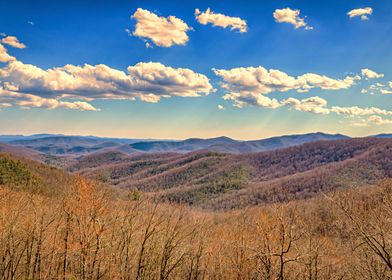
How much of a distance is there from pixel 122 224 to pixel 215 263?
1338 centimetres

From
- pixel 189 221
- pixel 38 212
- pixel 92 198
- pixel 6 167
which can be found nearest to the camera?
pixel 92 198

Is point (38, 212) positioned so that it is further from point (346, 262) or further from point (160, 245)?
point (346, 262)

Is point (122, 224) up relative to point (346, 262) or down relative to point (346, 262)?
up

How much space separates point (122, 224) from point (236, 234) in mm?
15797

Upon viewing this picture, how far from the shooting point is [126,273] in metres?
30.5

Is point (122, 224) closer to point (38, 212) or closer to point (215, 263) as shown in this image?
point (38, 212)

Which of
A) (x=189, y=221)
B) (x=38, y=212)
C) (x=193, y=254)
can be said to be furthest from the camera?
(x=189, y=221)

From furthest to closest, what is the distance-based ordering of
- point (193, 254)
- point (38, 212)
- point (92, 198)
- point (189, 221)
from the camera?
point (189, 221) → point (193, 254) → point (38, 212) → point (92, 198)

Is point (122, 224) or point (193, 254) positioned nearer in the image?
point (122, 224)

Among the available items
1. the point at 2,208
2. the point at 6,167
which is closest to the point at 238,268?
the point at 2,208

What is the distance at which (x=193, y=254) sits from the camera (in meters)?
36.6

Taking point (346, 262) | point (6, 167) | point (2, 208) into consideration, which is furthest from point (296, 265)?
point (6, 167)

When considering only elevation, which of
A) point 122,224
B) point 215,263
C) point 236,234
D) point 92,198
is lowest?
point 215,263

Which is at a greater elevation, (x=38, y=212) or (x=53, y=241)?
(x=38, y=212)
